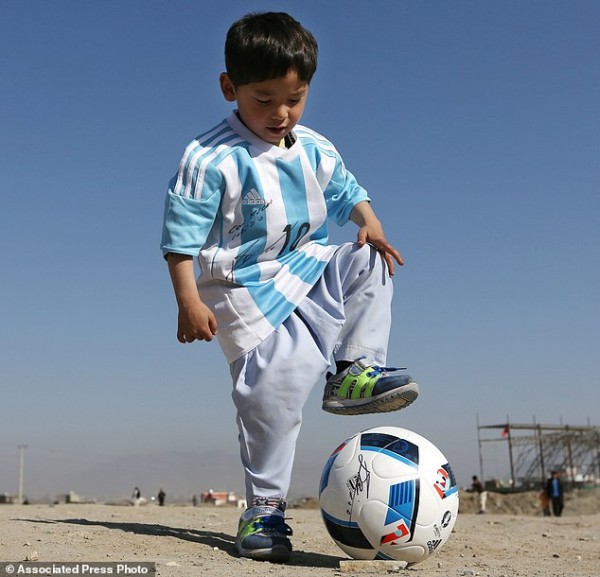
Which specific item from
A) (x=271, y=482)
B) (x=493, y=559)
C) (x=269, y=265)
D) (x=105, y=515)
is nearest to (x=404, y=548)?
(x=271, y=482)

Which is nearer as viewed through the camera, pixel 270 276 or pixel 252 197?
pixel 252 197

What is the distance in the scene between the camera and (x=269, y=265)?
4.76 metres

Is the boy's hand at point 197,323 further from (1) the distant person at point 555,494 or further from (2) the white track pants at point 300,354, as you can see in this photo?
(1) the distant person at point 555,494

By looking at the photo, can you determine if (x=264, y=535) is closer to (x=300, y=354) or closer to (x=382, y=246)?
(x=300, y=354)

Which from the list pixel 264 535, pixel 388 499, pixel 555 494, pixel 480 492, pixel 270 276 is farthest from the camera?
pixel 480 492

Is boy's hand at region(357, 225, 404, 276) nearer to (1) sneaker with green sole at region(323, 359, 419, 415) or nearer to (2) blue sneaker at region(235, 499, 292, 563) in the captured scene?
(1) sneaker with green sole at region(323, 359, 419, 415)

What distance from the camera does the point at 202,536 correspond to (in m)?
5.43

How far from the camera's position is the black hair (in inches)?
173

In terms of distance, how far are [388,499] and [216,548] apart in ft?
3.88

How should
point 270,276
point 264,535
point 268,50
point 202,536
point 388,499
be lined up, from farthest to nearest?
point 202,536, point 270,276, point 264,535, point 268,50, point 388,499

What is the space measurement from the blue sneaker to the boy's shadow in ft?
0.30

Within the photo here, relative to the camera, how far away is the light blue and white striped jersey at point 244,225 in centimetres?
456

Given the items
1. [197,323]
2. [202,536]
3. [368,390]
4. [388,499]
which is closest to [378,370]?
[368,390]

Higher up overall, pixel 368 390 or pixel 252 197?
pixel 252 197
